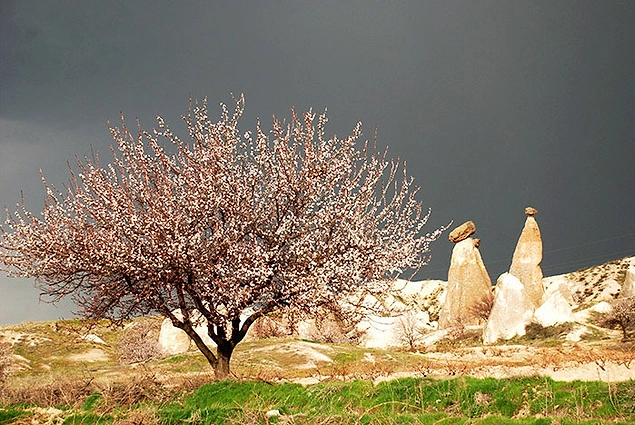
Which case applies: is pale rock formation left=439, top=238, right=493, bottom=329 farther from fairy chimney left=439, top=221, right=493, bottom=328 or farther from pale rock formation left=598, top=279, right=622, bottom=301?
pale rock formation left=598, top=279, right=622, bottom=301

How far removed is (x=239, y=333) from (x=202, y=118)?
6.66 m

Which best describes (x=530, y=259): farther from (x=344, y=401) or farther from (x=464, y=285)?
(x=344, y=401)

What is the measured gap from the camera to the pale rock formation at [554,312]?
1612 inches

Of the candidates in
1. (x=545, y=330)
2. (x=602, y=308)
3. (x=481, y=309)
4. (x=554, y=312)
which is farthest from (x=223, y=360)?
(x=481, y=309)

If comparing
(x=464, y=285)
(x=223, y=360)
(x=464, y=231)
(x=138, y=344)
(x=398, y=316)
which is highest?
(x=464, y=231)

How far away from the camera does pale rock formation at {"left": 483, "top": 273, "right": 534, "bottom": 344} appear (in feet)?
141

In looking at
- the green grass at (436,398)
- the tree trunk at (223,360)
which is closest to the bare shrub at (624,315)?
the green grass at (436,398)

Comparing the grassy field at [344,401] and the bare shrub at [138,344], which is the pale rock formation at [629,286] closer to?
the grassy field at [344,401]

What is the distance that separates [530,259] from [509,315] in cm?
1224

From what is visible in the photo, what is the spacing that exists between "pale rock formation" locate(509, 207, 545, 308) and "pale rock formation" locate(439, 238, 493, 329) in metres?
3.14

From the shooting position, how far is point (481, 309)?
54.3 meters

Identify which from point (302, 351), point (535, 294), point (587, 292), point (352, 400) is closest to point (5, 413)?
point (352, 400)

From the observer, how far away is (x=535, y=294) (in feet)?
173

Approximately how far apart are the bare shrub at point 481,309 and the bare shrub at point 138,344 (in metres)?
27.8
